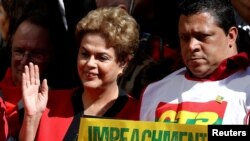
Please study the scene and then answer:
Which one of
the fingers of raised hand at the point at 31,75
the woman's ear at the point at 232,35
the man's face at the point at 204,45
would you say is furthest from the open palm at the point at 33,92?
the woman's ear at the point at 232,35

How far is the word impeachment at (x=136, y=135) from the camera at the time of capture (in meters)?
2.70

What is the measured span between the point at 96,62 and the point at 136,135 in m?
0.48

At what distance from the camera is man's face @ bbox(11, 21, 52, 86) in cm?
344

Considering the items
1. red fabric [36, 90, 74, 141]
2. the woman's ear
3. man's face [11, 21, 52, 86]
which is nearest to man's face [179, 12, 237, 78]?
the woman's ear

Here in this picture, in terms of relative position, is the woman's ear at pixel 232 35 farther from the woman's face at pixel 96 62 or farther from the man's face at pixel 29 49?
the man's face at pixel 29 49

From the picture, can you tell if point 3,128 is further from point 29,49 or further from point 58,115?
point 29,49

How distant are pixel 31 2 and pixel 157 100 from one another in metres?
1.26

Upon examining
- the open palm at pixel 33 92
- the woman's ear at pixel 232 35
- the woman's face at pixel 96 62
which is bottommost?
the open palm at pixel 33 92

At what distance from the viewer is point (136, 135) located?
2.76 metres

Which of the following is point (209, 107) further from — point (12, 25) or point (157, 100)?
point (12, 25)

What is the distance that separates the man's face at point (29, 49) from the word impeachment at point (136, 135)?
0.76 meters

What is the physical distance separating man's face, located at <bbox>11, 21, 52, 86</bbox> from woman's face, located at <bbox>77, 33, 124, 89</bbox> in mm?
387

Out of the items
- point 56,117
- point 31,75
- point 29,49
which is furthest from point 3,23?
point 56,117

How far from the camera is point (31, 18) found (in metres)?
3.59
